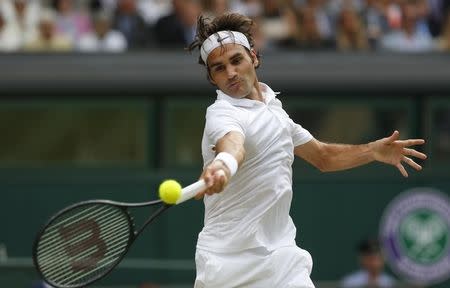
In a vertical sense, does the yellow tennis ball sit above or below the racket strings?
above

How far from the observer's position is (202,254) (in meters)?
6.35

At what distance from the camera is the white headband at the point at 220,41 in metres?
6.48

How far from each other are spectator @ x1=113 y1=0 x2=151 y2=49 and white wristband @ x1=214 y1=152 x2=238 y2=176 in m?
8.36

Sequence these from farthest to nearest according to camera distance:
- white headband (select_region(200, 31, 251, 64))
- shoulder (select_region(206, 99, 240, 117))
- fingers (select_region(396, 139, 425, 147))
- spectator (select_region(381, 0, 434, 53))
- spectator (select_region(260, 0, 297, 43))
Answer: spectator (select_region(381, 0, 434, 53)) < spectator (select_region(260, 0, 297, 43)) < fingers (select_region(396, 139, 425, 147)) < white headband (select_region(200, 31, 251, 64)) < shoulder (select_region(206, 99, 240, 117))

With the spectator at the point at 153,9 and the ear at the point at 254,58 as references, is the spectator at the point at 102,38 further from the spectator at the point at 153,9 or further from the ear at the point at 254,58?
the ear at the point at 254,58

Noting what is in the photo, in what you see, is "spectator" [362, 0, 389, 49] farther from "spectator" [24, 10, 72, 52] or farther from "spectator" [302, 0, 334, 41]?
"spectator" [24, 10, 72, 52]

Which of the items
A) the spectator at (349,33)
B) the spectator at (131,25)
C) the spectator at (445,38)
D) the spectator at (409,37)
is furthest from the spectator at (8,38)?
the spectator at (445,38)

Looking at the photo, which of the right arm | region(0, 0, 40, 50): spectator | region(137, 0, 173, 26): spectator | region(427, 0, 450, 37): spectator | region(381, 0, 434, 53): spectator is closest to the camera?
the right arm

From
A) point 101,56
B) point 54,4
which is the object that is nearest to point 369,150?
point 101,56

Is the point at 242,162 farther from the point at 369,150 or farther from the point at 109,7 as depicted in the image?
the point at 109,7

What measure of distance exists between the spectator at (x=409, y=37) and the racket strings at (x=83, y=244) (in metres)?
8.08

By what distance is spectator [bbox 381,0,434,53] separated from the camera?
14156 mm

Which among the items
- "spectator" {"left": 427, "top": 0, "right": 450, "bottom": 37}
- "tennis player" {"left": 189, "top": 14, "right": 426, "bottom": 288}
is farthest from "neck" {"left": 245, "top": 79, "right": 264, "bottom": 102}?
"spectator" {"left": 427, "top": 0, "right": 450, "bottom": 37}

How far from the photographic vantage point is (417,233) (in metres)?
14.0
